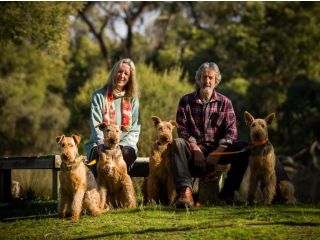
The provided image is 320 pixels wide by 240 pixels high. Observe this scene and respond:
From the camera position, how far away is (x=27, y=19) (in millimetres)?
14594

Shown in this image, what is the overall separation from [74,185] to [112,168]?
0.57 metres

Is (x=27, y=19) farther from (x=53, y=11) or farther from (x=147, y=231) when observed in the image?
(x=147, y=231)

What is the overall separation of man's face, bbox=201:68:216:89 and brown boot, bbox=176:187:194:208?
1433 millimetres

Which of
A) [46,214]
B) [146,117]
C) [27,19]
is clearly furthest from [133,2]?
[46,214]

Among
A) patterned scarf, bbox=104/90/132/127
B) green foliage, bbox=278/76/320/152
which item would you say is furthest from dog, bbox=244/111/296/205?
green foliage, bbox=278/76/320/152

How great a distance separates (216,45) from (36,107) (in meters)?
11.1

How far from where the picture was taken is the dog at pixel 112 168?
6.91 meters

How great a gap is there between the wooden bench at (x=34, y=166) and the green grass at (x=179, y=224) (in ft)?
4.51

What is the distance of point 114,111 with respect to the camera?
7805 mm

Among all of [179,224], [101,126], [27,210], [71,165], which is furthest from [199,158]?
[27,210]

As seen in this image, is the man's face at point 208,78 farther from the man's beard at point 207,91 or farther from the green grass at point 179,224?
the green grass at point 179,224

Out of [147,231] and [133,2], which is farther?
[133,2]

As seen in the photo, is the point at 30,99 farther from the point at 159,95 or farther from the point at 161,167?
the point at 161,167

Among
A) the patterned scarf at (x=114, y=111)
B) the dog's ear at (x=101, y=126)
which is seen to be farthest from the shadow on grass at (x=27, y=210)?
the patterned scarf at (x=114, y=111)
